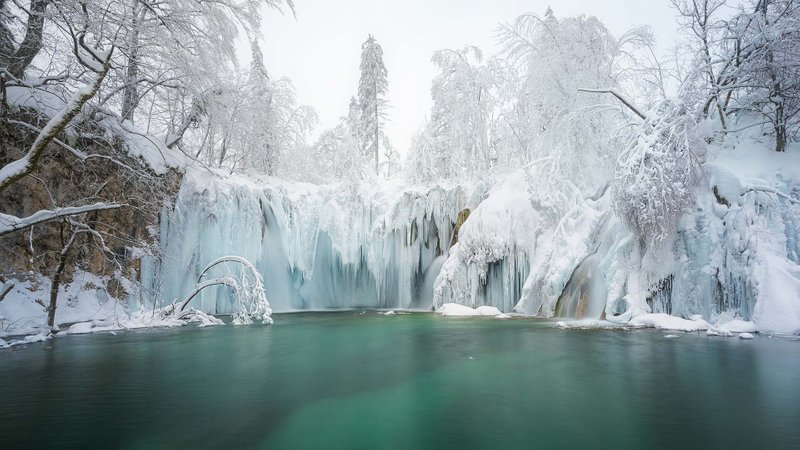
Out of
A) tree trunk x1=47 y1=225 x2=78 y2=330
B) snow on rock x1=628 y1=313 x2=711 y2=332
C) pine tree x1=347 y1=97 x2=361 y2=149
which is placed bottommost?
snow on rock x1=628 y1=313 x2=711 y2=332

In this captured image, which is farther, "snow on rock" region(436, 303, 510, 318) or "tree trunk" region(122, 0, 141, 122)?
"snow on rock" region(436, 303, 510, 318)

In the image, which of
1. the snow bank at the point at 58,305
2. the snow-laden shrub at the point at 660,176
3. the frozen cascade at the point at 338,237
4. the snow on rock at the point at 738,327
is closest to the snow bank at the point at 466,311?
the frozen cascade at the point at 338,237

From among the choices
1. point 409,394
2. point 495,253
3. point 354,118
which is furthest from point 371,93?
point 409,394

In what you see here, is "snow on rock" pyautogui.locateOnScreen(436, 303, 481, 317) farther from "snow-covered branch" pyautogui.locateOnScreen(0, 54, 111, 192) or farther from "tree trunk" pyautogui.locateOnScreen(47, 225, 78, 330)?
"snow-covered branch" pyautogui.locateOnScreen(0, 54, 111, 192)

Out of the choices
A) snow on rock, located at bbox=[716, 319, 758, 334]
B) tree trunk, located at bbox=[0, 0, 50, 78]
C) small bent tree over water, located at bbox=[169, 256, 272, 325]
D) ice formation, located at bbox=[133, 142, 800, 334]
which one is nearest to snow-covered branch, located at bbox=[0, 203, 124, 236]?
tree trunk, located at bbox=[0, 0, 50, 78]

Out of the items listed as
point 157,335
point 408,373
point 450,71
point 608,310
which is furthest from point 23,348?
point 450,71

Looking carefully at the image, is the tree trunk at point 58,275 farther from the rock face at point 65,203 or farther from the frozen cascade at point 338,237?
the frozen cascade at point 338,237

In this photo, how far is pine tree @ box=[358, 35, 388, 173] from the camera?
32406mm

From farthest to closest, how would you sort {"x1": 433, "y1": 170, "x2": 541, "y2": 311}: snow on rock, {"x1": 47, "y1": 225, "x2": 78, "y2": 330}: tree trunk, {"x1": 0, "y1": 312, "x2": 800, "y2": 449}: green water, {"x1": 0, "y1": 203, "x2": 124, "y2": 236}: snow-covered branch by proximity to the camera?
{"x1": 433, "y1": 170, "x2": 541, "y2": 311}: snow on rock, {"x1": 47, "y1": 225, "x2": 78, "y2": 330}: tree trunk, {"x1": 0, "y1": 203, "x2": 124, "y2": 236}: snow-covered branch, {"x1": 0, "y1": 312, "x2": 800, "y2": 449}: green water

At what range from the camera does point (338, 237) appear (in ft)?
63.2

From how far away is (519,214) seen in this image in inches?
587

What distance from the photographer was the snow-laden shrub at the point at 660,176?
9484 mm

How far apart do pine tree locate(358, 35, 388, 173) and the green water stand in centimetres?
2569

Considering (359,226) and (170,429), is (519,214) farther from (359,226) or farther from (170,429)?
(170,429)
